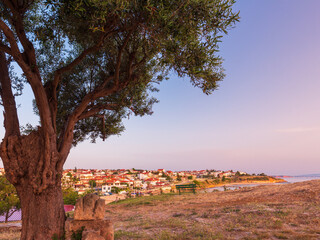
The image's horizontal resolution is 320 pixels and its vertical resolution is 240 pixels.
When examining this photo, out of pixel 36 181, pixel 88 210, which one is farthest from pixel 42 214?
pixel 88 210

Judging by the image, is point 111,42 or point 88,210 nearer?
point 88,210

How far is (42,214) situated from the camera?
671 cm

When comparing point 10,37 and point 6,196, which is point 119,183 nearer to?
point 6,196

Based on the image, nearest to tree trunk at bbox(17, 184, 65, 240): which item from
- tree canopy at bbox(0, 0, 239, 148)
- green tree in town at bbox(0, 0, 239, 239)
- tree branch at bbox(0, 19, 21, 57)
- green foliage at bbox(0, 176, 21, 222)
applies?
green tree in town at bbox(0, 0, 239, 239)

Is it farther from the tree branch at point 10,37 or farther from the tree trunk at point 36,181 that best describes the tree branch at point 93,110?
the tree branch at point 10,37

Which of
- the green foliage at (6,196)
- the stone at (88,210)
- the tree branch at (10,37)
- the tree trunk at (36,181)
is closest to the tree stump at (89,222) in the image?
the stone at (88,210)

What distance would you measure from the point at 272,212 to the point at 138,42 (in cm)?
1034

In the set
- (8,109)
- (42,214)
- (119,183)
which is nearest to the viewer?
(42,214)

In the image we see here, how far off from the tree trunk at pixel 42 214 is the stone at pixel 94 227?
423 mm

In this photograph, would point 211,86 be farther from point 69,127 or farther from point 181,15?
point 69,127

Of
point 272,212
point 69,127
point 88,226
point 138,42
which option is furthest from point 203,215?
point 138,42

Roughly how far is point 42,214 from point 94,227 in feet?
5.38

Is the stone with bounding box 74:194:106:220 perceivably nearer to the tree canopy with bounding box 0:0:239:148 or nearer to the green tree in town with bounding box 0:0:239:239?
the green tree in town with bounding box 0:0:239:239

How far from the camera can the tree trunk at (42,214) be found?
6.63 meters
